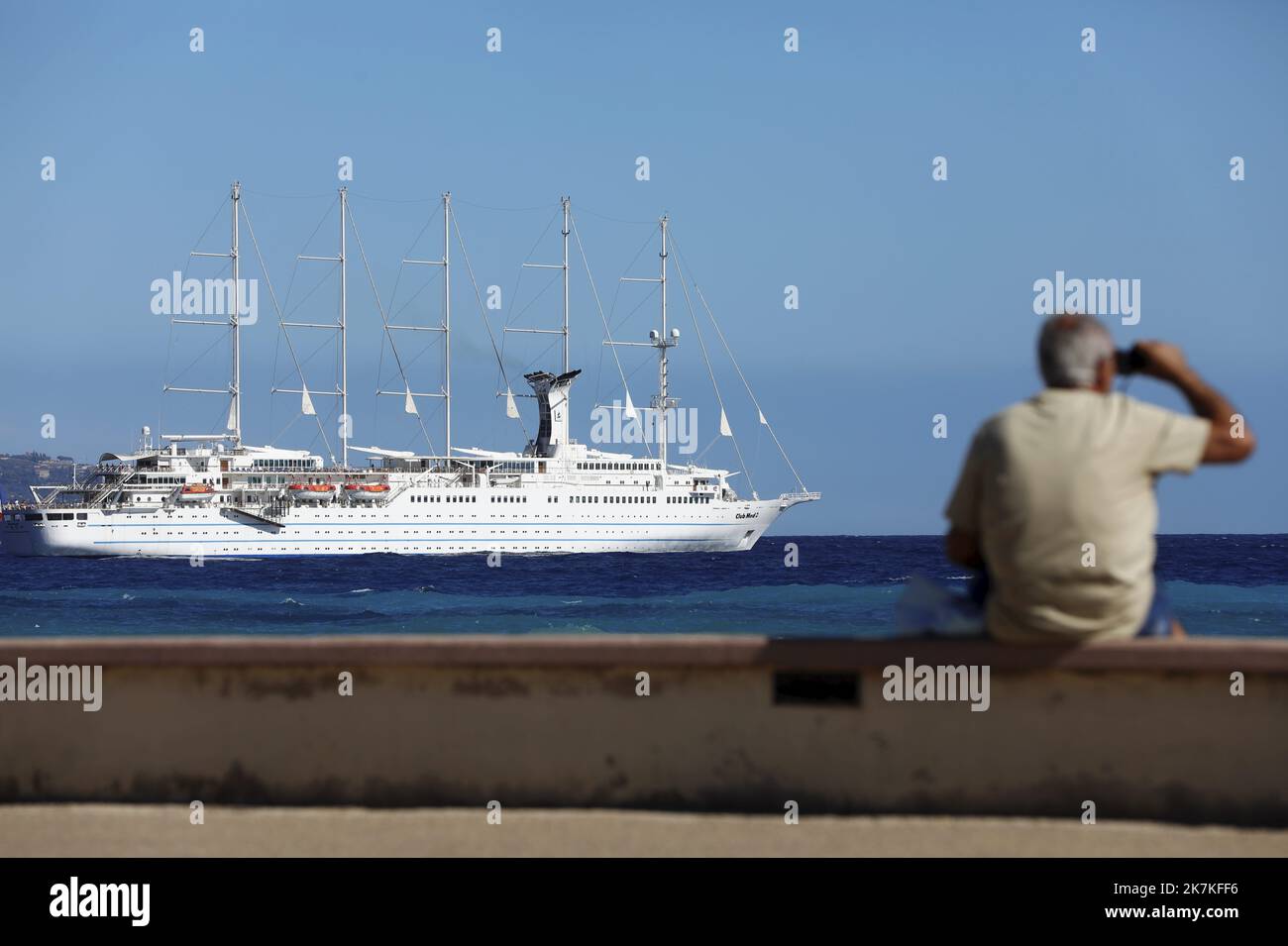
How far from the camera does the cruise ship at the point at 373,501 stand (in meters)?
58.5

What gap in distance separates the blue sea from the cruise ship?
962 millimetres

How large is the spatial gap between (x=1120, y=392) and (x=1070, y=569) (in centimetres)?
49

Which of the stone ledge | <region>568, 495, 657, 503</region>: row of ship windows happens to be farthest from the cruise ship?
the stone ledge

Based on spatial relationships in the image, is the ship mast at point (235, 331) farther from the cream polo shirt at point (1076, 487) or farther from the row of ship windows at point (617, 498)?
the cream polo shirt at point (1076, 487)

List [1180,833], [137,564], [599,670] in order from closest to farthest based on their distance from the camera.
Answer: [1180,833], [599,670], [137,564]

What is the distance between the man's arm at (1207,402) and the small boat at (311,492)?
190ft

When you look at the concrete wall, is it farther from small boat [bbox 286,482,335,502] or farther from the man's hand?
small boat [bbox 286,482,335,502]

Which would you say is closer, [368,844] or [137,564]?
[368,844]

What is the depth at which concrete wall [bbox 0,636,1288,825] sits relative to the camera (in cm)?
357

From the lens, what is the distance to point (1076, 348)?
3400 millimetres

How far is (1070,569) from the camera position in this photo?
10.8ft

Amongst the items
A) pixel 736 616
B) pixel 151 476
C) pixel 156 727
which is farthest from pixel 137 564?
pixel 156 727
